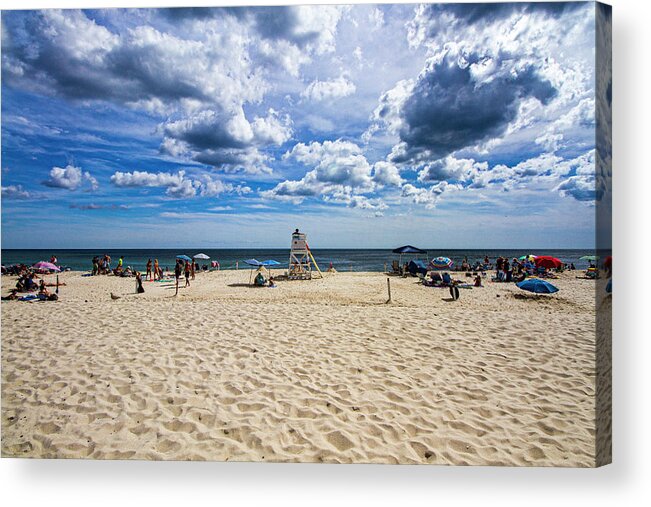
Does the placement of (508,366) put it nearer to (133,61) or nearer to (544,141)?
(544,141)

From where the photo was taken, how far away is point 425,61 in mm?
4051

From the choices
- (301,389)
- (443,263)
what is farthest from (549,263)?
(301,389)

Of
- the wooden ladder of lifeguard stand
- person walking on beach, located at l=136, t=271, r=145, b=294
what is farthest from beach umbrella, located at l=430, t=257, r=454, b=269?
person walking on beach, located at l=136, t=271, r=145, b=294

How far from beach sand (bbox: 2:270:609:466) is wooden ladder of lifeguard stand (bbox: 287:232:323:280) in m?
8.10

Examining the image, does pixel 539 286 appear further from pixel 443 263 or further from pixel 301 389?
pixel 301 389

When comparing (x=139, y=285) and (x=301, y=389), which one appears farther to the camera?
(x=139, y=285)

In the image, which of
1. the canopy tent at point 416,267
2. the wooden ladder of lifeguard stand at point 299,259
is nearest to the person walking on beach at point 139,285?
the wooden ladder of lifeguard stand at point 299,259

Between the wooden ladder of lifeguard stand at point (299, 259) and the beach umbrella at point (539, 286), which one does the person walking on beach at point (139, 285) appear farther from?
the beach umbrella at point (539, 286)

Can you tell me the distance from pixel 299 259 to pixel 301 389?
11.1 m

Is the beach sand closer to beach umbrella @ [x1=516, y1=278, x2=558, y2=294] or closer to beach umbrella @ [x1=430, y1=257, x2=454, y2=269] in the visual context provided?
beach umbrella @ [x1=516, y1=278, x2=558, y2=294]

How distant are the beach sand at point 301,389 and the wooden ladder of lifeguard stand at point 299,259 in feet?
26.6

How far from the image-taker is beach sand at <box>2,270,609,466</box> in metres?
2.70

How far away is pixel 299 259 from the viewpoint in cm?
1438

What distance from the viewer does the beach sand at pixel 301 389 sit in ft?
8.85
